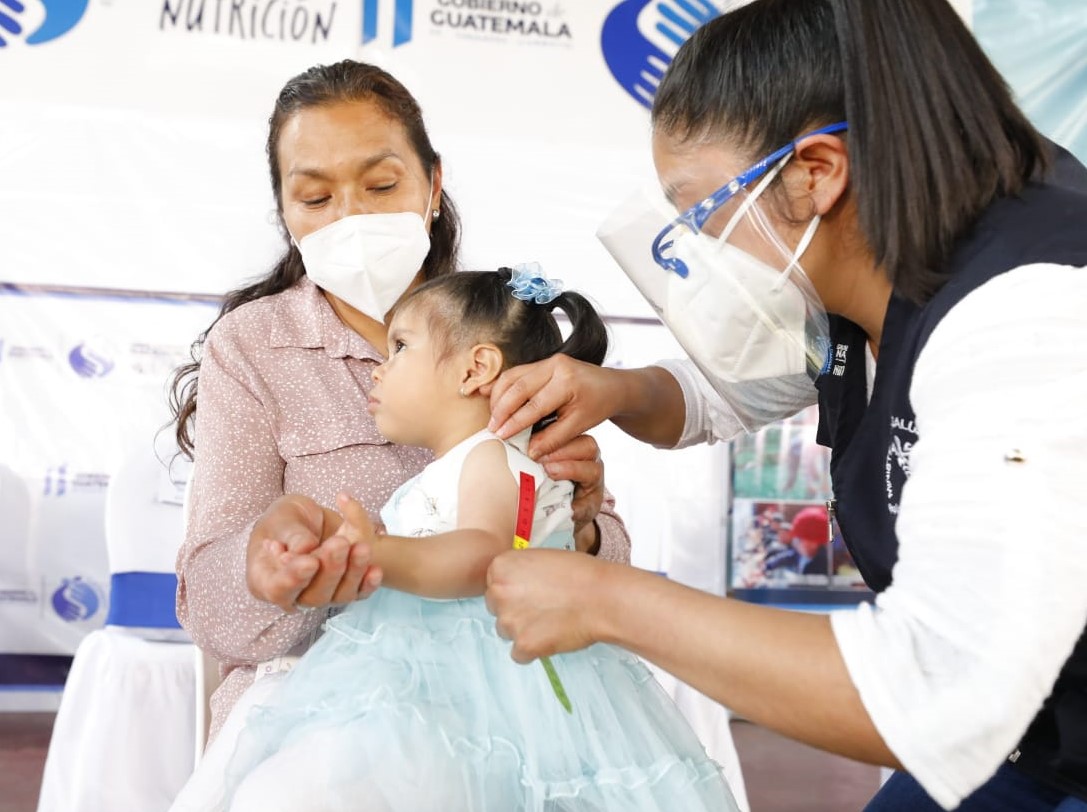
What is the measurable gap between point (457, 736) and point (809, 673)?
45cm

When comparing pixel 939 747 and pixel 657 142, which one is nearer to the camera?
pixel 939 747

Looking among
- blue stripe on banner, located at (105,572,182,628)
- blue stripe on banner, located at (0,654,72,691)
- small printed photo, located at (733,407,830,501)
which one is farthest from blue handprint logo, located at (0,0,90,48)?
small printed photo, located at (733,407,830,501)

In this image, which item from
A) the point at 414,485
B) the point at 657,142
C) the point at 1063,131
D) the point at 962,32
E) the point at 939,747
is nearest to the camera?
the point at 939,747

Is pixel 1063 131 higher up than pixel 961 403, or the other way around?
pixel 1063 131

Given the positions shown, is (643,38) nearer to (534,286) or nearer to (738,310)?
(534,286)

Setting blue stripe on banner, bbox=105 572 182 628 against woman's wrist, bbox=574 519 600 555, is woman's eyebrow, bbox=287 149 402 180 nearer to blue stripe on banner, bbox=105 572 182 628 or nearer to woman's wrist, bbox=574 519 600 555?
woman's wrist, bbox=574 519 600 555

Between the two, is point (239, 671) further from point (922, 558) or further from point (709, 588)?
point (709, 588)

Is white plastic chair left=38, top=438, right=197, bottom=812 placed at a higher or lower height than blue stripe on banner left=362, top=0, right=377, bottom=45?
lower

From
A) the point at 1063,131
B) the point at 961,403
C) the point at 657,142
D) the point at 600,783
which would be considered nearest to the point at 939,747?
the point at 961,403

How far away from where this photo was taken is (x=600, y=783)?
50.1 inches

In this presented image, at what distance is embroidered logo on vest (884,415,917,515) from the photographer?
126cm

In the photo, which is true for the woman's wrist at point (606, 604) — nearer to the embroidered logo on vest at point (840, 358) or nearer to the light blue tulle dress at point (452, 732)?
the light blue tulle dress at point (452, 732)

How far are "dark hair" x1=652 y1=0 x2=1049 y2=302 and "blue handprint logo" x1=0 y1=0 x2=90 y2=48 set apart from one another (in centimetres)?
307

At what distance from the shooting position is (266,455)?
1.71m
